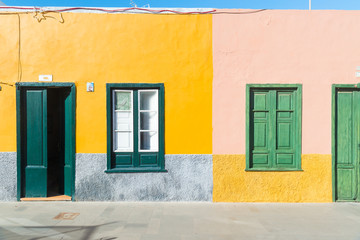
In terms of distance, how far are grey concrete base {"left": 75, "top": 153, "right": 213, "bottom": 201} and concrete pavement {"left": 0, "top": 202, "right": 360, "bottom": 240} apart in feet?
0.72

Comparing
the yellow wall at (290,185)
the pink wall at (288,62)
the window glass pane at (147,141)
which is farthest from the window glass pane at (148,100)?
the yellow wall at (290,185)

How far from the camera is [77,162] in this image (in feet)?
20.4

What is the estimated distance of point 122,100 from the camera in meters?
6.38

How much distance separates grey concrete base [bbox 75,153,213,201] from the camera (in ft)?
20.5

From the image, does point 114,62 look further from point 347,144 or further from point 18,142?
point 347,144

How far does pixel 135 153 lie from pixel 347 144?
5.03 m

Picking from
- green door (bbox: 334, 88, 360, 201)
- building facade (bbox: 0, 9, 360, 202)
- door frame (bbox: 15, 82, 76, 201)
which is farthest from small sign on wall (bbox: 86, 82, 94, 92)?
green door (bbox: 334, 88, 360, 201)

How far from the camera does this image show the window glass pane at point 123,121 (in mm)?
6402

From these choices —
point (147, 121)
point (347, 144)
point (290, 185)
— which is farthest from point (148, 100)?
point (347, 144)

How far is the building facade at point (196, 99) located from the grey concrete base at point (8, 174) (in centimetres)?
2

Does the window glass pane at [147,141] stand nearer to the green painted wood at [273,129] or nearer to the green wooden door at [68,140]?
the green wooden door at [68,140]

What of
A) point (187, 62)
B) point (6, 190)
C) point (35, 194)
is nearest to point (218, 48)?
point (187, 62)

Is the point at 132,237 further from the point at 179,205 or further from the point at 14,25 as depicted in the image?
the point at 14,25

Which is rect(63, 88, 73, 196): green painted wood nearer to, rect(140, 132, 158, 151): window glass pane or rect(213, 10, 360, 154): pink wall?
rect(140, 132, 158, 151): window glass pane
